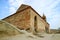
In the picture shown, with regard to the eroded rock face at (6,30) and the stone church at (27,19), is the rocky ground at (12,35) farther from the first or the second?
the stone church at (27,19)

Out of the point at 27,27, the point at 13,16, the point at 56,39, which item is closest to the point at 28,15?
the point at 27,27

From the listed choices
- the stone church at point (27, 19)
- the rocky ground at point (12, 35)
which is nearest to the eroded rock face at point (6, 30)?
the rocky ground at point (12, 35)

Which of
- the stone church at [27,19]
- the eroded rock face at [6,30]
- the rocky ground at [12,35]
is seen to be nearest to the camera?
the rocky ground at [12,35]

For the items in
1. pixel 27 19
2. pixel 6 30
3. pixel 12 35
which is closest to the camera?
pixel 12 35

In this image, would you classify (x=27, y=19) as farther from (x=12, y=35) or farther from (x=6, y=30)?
(x=12, y=35)

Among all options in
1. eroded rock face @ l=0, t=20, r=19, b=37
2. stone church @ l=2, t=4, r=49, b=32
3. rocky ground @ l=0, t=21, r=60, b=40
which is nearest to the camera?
rocky ground @ l=0, t=21, r=60, b=40

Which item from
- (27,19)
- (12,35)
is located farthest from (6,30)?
(27,19)

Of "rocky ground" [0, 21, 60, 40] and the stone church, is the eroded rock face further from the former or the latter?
the stone church

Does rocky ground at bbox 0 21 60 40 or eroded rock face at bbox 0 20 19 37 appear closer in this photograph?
rocky ground at bbox 0 21 60 40

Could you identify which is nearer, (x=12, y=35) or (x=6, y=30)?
(x=12, y=35)

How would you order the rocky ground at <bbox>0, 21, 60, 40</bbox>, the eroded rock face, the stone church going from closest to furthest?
1. the rocky ground at <bbox>0, 21, 60, 40</bbox>
2. the eroded rock face
3. the stone church

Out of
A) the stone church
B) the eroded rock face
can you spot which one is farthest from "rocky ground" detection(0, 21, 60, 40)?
the stone church

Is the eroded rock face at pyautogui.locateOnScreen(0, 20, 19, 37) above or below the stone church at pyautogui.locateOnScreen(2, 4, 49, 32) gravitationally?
below

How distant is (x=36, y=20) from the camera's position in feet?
45.1
